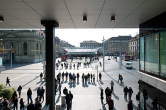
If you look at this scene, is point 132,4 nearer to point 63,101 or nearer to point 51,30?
point 51,30

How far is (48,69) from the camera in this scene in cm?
645

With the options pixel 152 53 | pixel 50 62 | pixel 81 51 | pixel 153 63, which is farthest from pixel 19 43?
pixel 153 63

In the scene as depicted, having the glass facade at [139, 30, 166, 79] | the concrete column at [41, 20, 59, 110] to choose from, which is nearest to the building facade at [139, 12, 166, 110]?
the glass facade at [139, 30, 166, 79]

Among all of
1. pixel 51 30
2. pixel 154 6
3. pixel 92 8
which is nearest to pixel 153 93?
pixel 154 6

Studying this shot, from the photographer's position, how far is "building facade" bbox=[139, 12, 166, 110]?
5.73m

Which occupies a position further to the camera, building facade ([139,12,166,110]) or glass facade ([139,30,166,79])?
glass facade ([139,30,166,79])

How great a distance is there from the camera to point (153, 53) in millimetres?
6766

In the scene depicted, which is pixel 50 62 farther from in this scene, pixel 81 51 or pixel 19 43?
pixel 81 51

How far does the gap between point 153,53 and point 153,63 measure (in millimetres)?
514

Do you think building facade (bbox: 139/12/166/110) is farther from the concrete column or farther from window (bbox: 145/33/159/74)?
the concrete column

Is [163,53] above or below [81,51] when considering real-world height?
below

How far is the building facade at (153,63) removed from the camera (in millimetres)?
5730

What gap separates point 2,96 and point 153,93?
10.6 metres

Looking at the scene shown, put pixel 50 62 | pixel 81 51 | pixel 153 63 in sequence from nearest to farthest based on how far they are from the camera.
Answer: pixel 50 62, pixel 153 63, pixel 81 51
